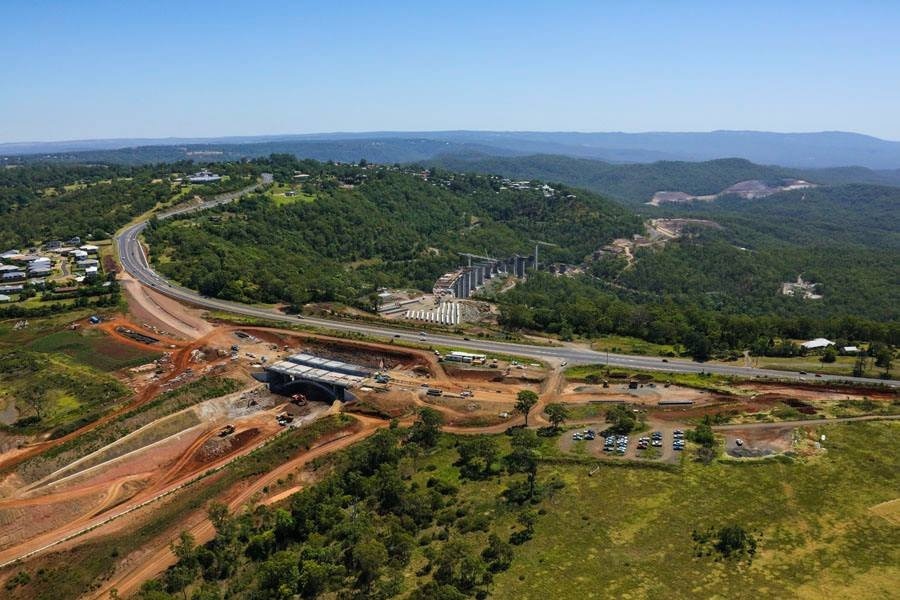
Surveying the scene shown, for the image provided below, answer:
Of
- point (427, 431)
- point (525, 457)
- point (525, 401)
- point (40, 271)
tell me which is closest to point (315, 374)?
Result: point (427, 431)

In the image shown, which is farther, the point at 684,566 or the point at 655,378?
the point at 655,378

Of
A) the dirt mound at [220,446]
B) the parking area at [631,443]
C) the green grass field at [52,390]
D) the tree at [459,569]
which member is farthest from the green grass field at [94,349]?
the parking area at [631,443]

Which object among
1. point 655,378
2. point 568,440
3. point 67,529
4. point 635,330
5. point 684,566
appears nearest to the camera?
point 684,566

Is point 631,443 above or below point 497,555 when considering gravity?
above

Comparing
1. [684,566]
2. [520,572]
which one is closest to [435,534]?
[520,572]

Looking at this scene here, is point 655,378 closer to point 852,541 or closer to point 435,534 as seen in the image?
point 852,541

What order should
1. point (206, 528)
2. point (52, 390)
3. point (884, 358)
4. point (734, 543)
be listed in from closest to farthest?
point (734, 543) → point (206, 528) → point (52, 390) → point (884, 358)

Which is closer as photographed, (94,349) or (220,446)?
(220,446)

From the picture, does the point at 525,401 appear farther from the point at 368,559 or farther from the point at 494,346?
the point at 368,559
